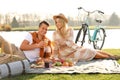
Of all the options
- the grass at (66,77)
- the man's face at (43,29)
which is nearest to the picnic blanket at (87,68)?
the grass at (66,77)

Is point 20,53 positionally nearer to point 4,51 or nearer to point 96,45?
point 4,51

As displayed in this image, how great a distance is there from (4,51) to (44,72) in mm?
987

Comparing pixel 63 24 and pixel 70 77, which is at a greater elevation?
pixel 63 24

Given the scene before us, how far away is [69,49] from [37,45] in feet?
3.71

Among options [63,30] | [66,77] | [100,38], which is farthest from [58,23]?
[100,38]

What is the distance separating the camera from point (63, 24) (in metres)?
8.82

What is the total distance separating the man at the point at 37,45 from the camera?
8172 millimetres

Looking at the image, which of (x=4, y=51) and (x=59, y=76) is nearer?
(x=59, y=76)

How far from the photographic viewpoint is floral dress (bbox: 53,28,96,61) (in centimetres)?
897

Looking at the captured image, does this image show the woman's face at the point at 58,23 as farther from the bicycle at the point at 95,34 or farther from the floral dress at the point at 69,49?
→ the bicycle at the point at 95,34

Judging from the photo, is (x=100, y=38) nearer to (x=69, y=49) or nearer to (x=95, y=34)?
(x=95, y=34)

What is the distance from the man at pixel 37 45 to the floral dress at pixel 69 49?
55 centimetres

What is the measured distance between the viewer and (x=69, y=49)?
9039 millimetres

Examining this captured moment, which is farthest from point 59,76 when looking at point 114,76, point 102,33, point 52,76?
point 102,33
